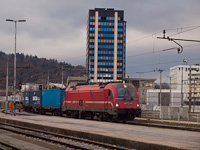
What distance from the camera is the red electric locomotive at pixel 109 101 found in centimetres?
2966

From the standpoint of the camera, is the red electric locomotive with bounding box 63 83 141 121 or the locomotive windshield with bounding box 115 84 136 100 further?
the locomotive windshield with bounding box 115 84 136 100

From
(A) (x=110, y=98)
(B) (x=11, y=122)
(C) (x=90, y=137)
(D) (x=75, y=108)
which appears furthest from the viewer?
(D) (x=75, y=108)

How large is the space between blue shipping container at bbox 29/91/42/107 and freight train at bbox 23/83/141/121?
7307mm

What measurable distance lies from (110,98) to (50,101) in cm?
Answer: 1734

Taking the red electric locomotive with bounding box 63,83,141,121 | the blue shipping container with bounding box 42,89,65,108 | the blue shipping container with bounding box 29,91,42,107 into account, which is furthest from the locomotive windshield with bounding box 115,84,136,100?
the blue shipping container with bounding box 29,91,42,107

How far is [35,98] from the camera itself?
176 ft

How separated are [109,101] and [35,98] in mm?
26122

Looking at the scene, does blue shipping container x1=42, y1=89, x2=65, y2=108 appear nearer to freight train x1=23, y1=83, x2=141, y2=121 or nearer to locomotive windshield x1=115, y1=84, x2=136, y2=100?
freight train x1=23, y1=83, x2=141, y2=121

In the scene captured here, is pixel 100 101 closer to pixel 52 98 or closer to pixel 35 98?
pixel 52 98

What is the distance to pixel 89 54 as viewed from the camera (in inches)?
6255

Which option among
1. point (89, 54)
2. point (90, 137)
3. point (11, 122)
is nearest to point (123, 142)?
point (90, 137)

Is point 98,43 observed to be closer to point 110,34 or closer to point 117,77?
point 110,34

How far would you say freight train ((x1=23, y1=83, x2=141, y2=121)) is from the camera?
97.7 feet

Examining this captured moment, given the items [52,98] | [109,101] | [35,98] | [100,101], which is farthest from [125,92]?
[35,98]
